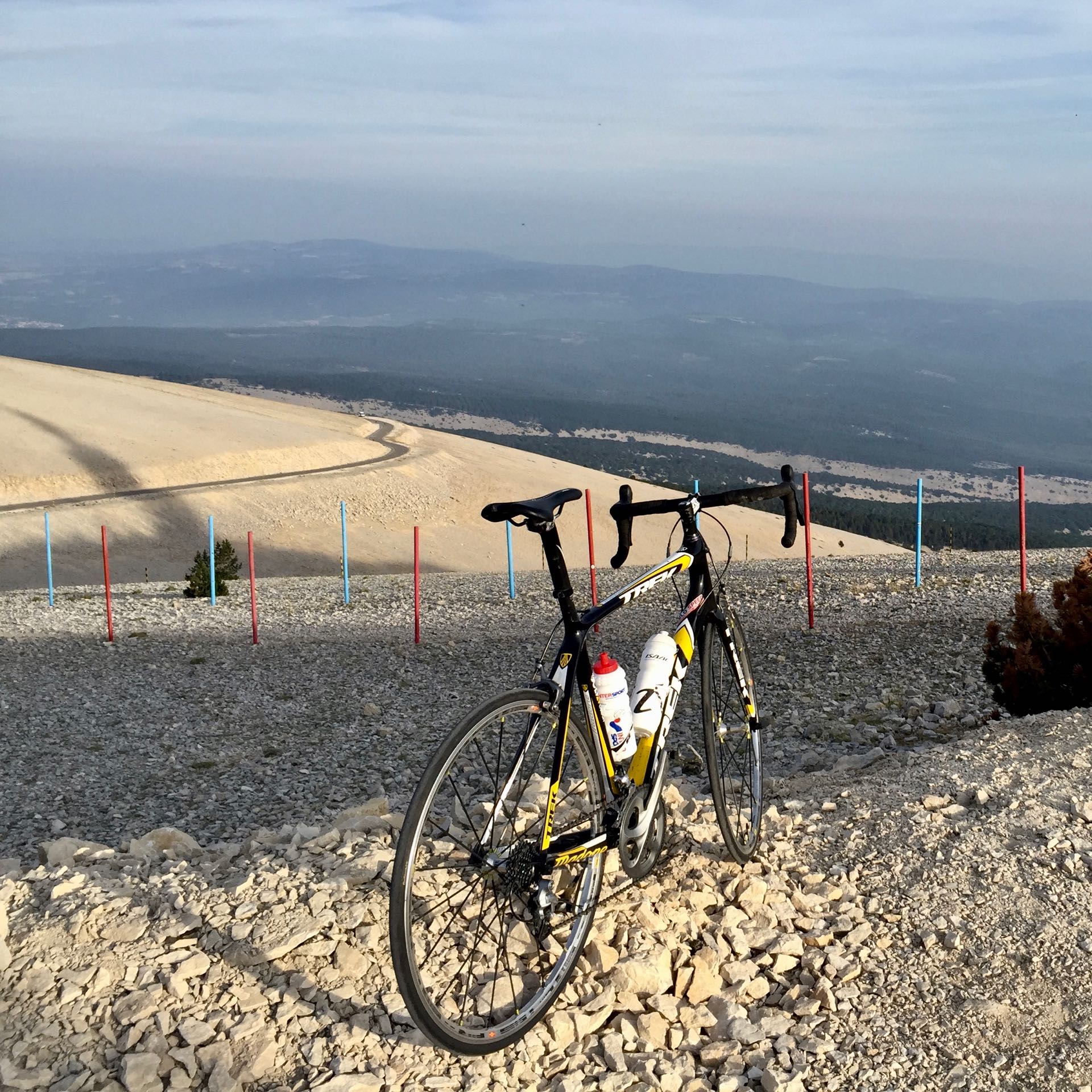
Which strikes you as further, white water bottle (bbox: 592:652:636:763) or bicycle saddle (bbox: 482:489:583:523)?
white water bottle (bbox: 592:652:636:763)

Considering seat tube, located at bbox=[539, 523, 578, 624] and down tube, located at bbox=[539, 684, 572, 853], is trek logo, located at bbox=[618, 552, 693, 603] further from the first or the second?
down tube, located at bbox=[539, 684, 572, 853]

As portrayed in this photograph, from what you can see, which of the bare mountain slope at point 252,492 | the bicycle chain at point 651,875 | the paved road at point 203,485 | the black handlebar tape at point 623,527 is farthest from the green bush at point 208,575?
the paved road at point 203,485

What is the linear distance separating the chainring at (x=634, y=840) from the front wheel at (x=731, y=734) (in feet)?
0.96

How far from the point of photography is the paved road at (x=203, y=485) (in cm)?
4703

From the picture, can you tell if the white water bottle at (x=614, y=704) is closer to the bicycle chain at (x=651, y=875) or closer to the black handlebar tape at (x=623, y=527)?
the black handlebar tape at (x=623, y=527)

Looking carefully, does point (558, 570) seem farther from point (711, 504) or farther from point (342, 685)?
point (342, 685)

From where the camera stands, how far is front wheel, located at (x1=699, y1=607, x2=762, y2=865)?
463 cm

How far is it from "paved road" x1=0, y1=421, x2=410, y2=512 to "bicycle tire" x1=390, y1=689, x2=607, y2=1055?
45.5 metres

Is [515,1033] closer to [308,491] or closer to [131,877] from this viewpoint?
Result: [131,877]

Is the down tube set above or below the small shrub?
above

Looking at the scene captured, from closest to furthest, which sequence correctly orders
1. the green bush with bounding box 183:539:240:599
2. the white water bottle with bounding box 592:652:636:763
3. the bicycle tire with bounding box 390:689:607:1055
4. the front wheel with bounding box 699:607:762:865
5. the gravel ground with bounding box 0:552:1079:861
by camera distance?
the bicycle tire with bounding box 390:689:607:1055 < the white water bottle with bounding box 592:652:636:763 < the front wheel with bounding box 699:607:762:865 < the gravel ground with bounding box 0:552:1079:861 < the green bush with bounding box 183:539:240:599

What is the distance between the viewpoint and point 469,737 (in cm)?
343

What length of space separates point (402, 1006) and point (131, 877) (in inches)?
66.0

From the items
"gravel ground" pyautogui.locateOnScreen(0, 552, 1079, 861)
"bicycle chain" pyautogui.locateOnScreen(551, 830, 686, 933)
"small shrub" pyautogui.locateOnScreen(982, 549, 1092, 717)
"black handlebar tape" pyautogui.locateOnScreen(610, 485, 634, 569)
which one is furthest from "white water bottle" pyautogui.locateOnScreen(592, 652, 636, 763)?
"small shrub" pyautogui.locateOnScreen(982, 549, 1092, 717)
